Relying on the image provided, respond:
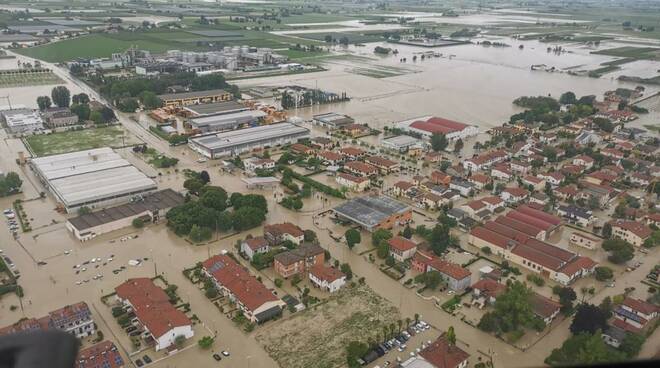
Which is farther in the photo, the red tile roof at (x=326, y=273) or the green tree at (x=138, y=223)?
the green tree at (x=138, y=223)

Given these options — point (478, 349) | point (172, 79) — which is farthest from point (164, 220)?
point (172, 79)

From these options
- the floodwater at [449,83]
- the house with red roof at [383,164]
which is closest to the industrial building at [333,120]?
the floodwater at [449,83]

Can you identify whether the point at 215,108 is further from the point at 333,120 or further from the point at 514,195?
the point at 514,195

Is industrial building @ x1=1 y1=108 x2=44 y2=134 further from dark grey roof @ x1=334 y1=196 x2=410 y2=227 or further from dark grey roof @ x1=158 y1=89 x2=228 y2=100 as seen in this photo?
dark grey roof @ x1=334 y1=196 x2=410 y2=227

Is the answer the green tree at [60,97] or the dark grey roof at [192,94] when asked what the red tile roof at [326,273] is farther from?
the green tree at [60,97]

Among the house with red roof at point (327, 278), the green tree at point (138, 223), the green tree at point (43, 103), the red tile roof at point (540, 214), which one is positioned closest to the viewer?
the house with red roof at point (327, 278)

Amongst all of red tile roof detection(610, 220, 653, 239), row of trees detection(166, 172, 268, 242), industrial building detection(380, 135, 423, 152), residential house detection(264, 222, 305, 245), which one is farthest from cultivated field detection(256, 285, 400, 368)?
industrial building detection(380, 135, 423, 152)

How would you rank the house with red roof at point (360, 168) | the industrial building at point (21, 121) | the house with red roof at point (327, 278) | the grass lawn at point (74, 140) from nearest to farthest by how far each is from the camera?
the house with red roof at point (327, 278) < the house with red roof at point (360, 168) < the grass lawn at point (74, 140) < the industrial building at point (21, 121)

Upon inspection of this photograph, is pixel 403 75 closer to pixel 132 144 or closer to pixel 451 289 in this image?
pixel 132 144

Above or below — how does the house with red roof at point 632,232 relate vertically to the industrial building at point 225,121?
below
